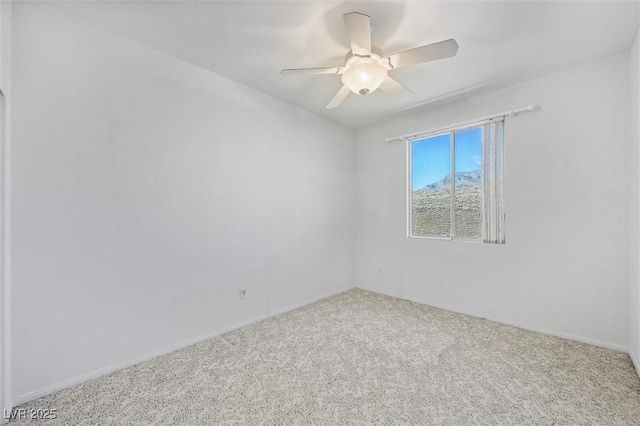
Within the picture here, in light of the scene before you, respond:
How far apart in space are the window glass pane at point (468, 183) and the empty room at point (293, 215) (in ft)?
0.08

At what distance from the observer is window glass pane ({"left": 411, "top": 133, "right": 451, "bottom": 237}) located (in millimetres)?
3379

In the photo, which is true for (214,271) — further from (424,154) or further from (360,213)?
(424,154)

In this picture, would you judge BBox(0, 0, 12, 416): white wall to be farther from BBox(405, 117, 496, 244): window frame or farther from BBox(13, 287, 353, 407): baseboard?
BBox(405, 117, 496, 244): window frame

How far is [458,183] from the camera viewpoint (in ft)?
10.7

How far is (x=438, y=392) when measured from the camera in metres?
1.74

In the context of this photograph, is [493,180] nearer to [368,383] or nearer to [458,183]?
[458,183]

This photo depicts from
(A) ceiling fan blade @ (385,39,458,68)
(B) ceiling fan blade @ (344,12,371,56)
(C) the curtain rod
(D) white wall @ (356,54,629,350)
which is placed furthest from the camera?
(C) the curtain rod

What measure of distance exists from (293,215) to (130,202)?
1.69m

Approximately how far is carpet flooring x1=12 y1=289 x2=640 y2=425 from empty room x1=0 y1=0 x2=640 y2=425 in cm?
2

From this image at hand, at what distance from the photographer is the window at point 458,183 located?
9.50ft

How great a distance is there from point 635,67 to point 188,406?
3947 mm

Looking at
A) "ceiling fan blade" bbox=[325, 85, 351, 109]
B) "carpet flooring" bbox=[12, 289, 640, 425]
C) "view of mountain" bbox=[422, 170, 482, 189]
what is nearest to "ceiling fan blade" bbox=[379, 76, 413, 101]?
"ceiling fan blade" bbox=[325, 85, 351, 109]

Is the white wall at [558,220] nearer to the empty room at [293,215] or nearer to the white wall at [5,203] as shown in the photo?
the empty room at [293,215]

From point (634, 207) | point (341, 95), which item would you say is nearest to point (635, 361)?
point (634, 207)
